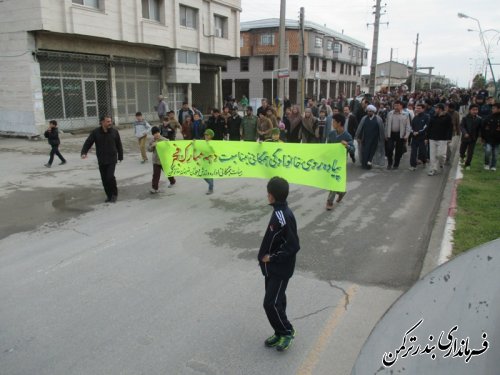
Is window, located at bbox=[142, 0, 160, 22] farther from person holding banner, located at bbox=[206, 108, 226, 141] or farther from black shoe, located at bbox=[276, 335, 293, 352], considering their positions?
black shoe, located at bbox=[276, 335, 293, 352]

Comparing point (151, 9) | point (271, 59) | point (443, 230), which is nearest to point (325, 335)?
point (443, 230)

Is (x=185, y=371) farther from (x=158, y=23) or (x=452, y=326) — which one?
(x=158, y=23)

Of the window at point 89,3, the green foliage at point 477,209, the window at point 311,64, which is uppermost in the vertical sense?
the window at point 311,64

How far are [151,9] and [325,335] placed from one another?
23.6 meters

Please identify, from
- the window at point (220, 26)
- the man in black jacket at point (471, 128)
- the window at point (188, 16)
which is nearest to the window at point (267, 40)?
the window at point (220, 26)

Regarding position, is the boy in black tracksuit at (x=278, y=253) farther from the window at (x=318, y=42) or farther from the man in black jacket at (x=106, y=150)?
the window at (x=318, y=42)

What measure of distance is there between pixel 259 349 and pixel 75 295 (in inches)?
89.3

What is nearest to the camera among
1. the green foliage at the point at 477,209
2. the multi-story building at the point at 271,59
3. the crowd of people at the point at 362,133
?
the green foliage at the point at 477,209

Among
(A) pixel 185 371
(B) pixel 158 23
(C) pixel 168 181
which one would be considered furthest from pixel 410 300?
(B) pixel 158 23

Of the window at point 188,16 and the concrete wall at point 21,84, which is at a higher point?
the window at point 188,16

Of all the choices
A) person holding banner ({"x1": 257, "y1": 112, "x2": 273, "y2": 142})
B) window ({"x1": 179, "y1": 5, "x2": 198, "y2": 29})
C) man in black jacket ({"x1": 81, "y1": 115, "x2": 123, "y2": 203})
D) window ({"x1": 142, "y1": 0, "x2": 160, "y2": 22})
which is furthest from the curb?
window ({"x1": 179, "y1": 5, "x2": 198, "y2": 29})

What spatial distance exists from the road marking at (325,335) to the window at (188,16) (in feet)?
82.6

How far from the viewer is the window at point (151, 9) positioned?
76.8ft

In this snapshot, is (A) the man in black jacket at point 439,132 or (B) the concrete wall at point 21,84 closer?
(A) the man in black jacket at point 439,132
